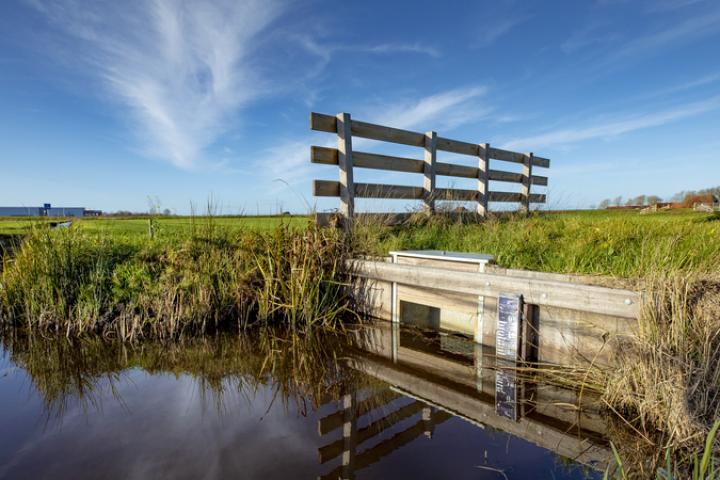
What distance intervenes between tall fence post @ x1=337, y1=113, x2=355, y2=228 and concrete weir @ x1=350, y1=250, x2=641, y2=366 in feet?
4.79

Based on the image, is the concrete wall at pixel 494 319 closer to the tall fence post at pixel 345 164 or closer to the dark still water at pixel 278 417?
the dark still water at pixel 278 417

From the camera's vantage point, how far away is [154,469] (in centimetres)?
264

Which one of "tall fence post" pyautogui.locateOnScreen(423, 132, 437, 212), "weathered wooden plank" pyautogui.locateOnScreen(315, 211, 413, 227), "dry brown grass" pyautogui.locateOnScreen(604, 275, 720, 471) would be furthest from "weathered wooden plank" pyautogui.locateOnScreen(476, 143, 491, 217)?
"dry brown grass" pyautogui.locateOnScreen(604, 275, 720, 471)

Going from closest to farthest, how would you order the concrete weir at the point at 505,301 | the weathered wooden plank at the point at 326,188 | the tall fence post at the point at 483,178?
the concrete weir at the point at 505,301, the weathered wooden plank at the point at 326,188, the tall fence post at the point at 483,178

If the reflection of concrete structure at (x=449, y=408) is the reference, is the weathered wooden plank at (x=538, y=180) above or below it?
above

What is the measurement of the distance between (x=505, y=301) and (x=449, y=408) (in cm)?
132

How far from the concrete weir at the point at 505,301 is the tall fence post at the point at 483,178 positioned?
17.4 ft

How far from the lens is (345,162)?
7047 millimetres

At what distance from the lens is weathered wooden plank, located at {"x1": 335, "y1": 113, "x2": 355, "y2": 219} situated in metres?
7.00

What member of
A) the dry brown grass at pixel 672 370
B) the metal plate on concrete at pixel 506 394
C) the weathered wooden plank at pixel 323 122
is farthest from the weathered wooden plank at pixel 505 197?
the dry brown grass at pixel 672 370

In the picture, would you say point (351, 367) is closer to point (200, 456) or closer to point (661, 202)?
point (200, 456)

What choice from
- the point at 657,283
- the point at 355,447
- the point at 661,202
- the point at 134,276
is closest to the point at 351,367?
the point at 355,447

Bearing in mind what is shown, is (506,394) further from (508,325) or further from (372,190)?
(372,190)

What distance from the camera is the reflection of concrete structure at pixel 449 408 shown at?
2826 mm
